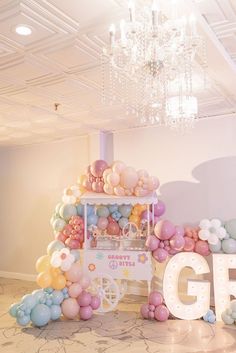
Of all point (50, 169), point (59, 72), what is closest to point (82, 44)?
point (59, 72)

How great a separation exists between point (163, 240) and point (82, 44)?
94.0 inches

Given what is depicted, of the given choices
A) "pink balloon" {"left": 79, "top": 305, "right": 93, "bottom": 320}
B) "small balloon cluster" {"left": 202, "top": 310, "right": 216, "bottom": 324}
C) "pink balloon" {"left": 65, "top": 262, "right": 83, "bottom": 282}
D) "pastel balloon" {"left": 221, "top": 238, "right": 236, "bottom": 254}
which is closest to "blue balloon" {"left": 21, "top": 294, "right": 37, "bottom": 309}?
"pink balloon" {"left": 65, "top": 262, "right": 83, "bottom": 282}

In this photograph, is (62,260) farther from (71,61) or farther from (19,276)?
(19,276)

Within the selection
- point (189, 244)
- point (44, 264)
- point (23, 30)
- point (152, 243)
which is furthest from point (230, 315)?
point (23, 30)

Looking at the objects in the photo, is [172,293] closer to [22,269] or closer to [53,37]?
[53,37]

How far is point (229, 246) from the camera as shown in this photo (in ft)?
12.8

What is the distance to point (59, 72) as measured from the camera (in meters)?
3.11

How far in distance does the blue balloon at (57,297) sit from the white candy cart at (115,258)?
0.52 metres

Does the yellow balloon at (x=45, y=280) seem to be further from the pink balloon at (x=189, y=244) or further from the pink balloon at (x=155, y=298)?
the pink balloon at (x=189, y=244)

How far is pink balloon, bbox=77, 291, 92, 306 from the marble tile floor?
20cm

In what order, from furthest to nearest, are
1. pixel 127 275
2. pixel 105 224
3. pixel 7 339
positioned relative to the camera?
pixel 105 224 < pixel 127 275 < pixel 7 339

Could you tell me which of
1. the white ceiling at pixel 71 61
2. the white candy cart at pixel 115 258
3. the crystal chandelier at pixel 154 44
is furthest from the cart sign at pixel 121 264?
the crystal chandelier at pixel 154 44

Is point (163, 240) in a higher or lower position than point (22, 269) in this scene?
higher

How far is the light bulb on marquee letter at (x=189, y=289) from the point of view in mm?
3822
